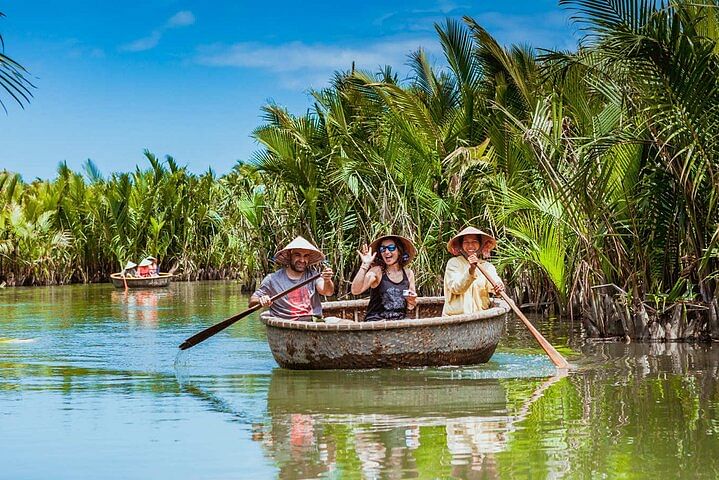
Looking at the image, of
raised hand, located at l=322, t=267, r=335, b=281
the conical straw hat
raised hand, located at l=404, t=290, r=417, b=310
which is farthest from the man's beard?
raised hand, located at l=404, t=290, r=417, b=310

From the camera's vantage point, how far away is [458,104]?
19.2 meters

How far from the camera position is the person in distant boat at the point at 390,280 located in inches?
427

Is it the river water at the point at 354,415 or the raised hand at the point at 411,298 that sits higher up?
the raised hand at the point at 411,298

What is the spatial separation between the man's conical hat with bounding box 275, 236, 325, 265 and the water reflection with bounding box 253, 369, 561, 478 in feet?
3.93

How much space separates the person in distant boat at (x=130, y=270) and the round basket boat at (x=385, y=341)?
18.5 m

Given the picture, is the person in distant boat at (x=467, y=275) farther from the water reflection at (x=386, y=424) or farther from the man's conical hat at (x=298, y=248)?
the man's conical hat at (x=298, y=248)

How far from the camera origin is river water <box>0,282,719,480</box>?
Answer: 6.21 meters

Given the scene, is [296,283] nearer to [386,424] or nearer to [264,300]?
[264,300]

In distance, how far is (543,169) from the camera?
12.5m

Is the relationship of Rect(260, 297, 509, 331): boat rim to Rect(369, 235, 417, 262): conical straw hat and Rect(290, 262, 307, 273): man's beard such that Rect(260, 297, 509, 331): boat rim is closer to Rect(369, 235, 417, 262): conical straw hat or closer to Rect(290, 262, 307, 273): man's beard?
Rect(290, 262, 307, 273): man's beard

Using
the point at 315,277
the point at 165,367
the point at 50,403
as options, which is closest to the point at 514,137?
the point at 315,277

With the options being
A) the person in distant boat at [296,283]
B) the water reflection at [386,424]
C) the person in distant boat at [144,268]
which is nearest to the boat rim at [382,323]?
the water reflection at [386,424]

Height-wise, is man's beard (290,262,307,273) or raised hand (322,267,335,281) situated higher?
man's beard (290,262,307,273)

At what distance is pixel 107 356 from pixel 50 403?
3.51m
